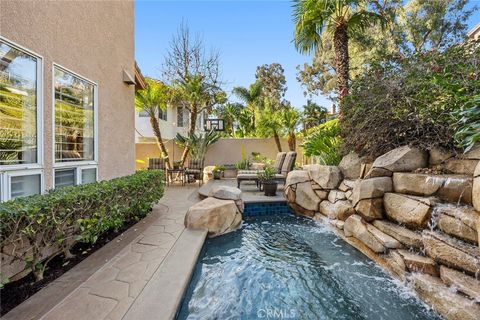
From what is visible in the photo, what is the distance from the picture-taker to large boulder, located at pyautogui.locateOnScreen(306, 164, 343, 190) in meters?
6.24

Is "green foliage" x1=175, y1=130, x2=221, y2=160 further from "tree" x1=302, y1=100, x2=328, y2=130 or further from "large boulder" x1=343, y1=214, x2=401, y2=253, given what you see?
"large boulder" x1=343, y1=214, x2=401, y2=253

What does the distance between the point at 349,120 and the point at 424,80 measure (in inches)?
70.3

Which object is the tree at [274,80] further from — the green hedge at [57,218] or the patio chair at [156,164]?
the green hedge at [57,218]

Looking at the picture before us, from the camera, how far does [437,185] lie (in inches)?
145

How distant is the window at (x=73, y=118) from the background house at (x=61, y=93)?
2cm

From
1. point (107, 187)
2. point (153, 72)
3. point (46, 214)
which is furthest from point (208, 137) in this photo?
point (46, 214)

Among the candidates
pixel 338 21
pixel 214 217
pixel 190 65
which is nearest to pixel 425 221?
pixel 214 217

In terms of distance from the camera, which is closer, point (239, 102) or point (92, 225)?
point (92, 225)

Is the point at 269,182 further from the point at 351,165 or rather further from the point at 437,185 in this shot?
the point at 437,185

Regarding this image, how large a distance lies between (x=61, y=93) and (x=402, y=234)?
227 inches

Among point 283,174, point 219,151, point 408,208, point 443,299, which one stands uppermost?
point 219,151

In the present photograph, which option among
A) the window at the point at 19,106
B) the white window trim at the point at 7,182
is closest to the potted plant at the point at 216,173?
the window at the point at 19,106

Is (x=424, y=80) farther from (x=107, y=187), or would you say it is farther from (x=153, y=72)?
(x=153, y=72)

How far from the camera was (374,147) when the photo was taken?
17.8 feet
